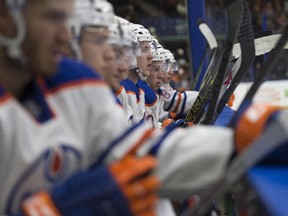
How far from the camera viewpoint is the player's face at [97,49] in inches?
65.7

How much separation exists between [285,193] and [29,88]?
504 mm

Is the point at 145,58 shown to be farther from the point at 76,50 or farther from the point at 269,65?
the point at 269,65

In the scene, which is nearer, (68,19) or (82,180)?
(82,180)

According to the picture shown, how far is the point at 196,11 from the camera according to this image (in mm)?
5508

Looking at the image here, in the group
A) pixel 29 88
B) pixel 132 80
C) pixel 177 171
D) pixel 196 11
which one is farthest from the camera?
pixel 196 11

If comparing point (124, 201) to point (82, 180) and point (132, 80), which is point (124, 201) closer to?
point (82, 180)

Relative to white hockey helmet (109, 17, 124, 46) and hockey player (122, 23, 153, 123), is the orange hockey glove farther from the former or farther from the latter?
hockey player (122, 23, 153, 123)

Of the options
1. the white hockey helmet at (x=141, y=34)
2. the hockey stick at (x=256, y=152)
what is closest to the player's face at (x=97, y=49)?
the hockey stick at (x=256, y=152)

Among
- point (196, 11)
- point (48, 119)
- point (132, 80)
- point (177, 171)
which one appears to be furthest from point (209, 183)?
point (196, 11)

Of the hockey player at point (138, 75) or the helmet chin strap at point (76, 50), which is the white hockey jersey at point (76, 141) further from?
the hockey player at point (138, 75)

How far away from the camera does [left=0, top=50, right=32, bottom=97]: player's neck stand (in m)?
1.21

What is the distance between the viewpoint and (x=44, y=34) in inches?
45.9

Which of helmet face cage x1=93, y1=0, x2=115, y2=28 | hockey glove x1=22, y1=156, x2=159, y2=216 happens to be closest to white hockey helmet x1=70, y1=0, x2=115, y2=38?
helmet face cage x1=93, y1=0, x2=115, y2=28

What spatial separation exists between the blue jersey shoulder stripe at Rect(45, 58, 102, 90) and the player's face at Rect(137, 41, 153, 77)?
1959 mm
